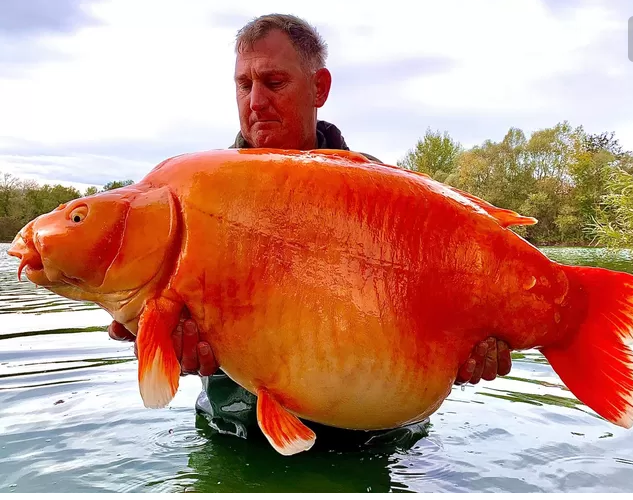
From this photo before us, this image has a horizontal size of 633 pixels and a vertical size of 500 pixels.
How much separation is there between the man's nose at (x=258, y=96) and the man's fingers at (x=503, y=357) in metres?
1.91

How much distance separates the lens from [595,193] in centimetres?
4831

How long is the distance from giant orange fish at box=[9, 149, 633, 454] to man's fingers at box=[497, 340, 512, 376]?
82 millimetres

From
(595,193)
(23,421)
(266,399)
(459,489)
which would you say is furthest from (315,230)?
(595,193)

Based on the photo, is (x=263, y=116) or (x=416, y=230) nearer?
(x=416, y=230)

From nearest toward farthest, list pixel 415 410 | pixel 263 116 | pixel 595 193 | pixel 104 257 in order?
pixel 104 257
pixel 415 410
pixel 263 116
pixel 595 193

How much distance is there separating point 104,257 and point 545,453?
7.78ft

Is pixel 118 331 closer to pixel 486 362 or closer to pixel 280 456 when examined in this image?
pixel 280 456

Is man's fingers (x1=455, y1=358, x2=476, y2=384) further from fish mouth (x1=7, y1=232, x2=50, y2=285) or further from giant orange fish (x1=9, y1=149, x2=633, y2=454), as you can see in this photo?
fish mouth (x1=7, y1=232, x2=50, y2=285)

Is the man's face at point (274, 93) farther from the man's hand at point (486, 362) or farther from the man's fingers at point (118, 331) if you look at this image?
the man's hand at point (486, 362)

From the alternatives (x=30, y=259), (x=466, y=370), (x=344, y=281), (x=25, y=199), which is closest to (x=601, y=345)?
(x=466, y=370)

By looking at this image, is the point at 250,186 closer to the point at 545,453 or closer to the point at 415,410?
the point at 415,410

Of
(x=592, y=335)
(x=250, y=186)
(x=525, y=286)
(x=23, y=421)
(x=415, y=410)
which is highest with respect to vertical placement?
(x=250, y=186)

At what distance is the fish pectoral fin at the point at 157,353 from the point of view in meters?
2.09

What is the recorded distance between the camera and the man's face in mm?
3492
